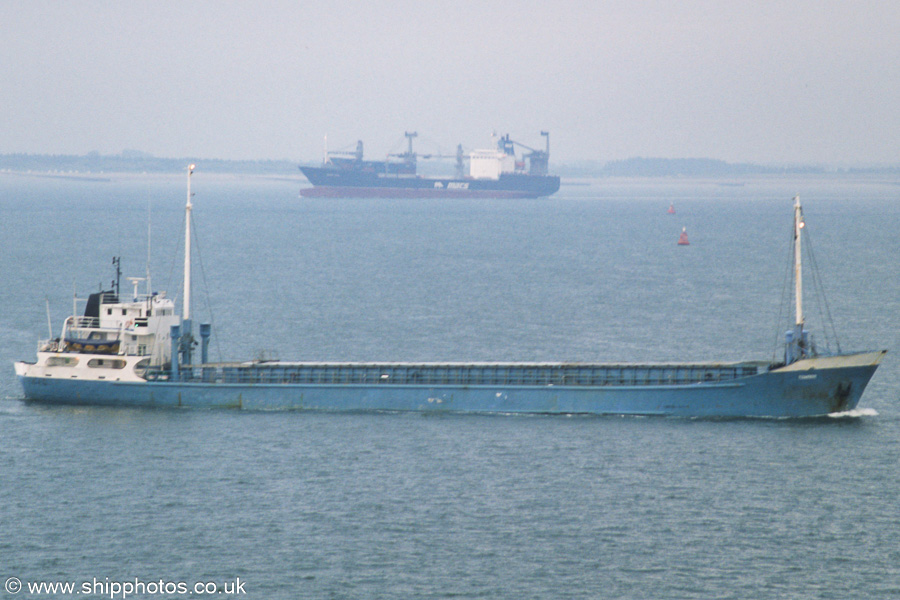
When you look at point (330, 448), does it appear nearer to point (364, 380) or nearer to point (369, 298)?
point (364, 380)

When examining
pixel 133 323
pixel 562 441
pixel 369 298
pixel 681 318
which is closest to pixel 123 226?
pixel 369 298

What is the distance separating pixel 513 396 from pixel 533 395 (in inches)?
30.2

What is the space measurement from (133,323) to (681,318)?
35.6 metres

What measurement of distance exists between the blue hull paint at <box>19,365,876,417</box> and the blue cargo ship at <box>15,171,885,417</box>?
0.04 meters

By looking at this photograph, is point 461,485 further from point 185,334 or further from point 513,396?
point 185,334

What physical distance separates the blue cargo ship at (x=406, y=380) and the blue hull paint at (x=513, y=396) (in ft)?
0.13

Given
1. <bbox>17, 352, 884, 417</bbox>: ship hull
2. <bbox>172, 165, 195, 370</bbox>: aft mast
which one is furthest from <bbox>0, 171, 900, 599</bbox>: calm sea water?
<bbox>172, 165, 195, 370</bbox>: aft mast

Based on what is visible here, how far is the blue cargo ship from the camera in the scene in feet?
140

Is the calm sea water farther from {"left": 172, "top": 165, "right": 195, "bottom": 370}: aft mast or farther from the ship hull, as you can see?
{"left": 172, "top": 165, "right": 195, "bottom": 370}: aft mast

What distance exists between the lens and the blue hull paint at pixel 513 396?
42625 mm

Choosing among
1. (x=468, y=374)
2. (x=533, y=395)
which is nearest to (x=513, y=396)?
(x=533, y=395)

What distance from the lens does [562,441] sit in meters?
40.5

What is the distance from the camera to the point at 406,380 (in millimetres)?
45562

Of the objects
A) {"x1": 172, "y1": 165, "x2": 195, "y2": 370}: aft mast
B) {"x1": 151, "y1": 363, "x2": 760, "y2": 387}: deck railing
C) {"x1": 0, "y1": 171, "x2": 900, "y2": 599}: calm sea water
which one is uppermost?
{"x1": 172, "y1": 165, "x2": 195, "y2": 370}: aft mast
